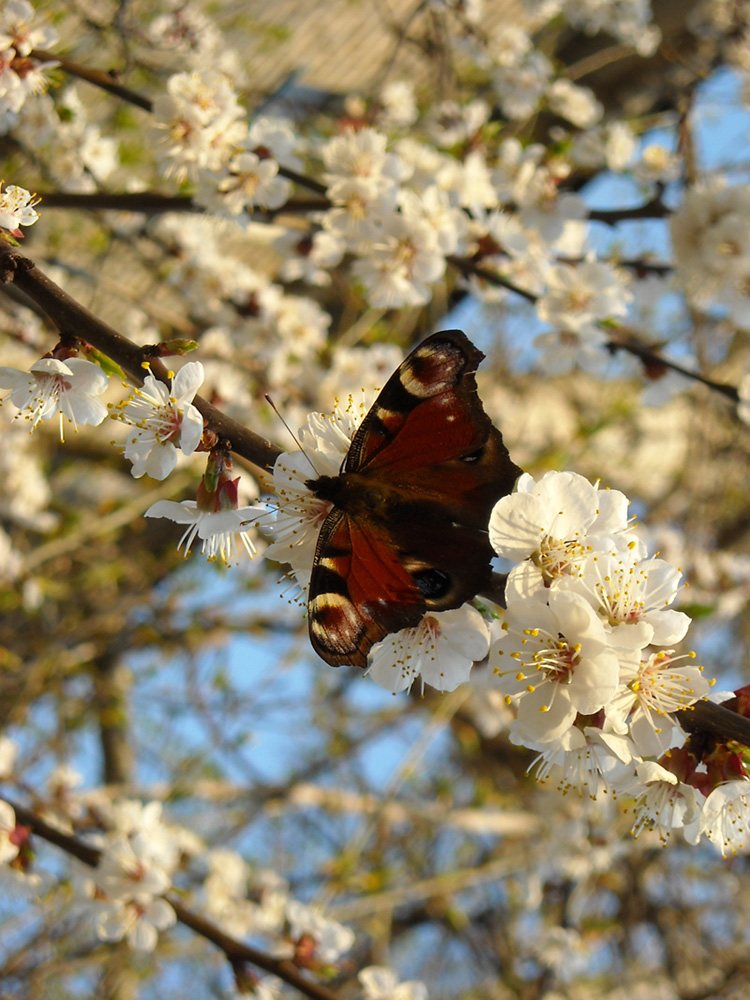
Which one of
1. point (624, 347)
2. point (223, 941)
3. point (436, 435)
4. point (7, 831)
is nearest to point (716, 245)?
point (624, 347)

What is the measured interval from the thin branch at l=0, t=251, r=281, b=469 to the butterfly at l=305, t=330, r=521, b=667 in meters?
0.15

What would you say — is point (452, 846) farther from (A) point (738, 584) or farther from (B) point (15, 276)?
(B) point (15, 276)

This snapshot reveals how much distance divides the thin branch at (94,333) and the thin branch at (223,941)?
106 centimetres

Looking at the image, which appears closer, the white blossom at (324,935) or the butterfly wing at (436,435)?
the butterfly wing at (436,435)

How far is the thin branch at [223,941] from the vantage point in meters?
1.54

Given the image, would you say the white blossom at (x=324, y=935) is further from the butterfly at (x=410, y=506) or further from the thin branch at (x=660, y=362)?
the thin branch at (x=660, y=362)

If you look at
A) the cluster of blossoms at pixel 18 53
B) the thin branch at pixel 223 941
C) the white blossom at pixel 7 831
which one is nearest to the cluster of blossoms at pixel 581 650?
the thin branch at pixel 223 941

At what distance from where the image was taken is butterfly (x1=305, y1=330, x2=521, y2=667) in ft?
3.15

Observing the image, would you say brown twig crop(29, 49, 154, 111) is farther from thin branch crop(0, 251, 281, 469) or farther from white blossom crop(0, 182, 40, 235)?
thin branch crop(0, 251, 281, 469)

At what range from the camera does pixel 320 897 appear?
318 centimetres

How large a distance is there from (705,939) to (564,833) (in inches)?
61.1

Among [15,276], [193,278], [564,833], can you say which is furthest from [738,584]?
[15,276]

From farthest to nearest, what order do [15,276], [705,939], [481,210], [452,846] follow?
[452,846], [705,939], [481,210], [15,276]

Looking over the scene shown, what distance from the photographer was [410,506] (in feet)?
3.51
